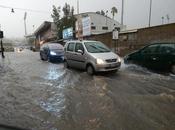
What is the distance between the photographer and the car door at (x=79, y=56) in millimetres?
11838

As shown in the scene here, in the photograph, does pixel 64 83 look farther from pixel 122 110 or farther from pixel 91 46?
pixel 122 110

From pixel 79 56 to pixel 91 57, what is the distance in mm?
1202

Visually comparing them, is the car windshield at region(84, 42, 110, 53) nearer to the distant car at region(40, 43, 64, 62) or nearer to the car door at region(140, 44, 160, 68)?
the car door at region(140, 44, 160, 68)

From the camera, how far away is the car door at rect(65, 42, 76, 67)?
42.3 ft

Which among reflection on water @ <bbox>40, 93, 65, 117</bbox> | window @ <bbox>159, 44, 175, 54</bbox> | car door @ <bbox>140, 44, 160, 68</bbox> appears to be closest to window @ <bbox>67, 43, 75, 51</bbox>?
car door @ <bbox>140, 44, 160, 68</bbox>

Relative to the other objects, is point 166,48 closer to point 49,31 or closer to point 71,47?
point 71,47

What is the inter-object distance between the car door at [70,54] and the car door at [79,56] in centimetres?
30

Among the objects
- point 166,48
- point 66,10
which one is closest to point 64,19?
point 66,10

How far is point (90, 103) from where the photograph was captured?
22.1ft

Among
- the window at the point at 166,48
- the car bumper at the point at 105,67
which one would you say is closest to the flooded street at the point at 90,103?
the car bumper at the point at 105,67

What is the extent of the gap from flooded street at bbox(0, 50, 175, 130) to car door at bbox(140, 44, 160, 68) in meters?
1.06

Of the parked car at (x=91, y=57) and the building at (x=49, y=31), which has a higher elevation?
the building at (x=49, y=31)

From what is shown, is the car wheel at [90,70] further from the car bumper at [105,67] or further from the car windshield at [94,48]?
the car windshield at [94,48]

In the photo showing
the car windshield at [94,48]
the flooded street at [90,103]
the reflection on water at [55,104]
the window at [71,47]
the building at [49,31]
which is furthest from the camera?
the building at [49,31]
